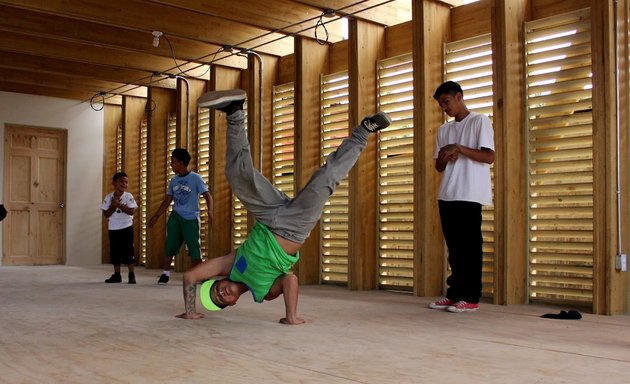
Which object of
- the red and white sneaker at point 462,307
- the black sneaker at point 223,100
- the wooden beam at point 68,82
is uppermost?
the wooden beam at point 68,82

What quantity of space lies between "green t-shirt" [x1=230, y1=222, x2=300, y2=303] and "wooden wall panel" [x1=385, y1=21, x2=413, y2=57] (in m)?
3.45

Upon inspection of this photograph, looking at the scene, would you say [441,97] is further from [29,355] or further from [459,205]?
[29,355]

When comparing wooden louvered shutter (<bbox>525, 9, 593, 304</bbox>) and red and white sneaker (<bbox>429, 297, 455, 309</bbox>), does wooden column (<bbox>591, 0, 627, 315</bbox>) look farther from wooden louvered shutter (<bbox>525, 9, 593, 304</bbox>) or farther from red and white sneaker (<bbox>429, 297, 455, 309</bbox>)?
red and white sneaker (<bbox>429, 297, 455, 309</bbox>)

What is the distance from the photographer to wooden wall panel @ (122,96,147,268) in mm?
11633

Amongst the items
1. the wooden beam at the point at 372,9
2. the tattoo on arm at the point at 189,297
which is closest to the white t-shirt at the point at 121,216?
the wooden beam at the point at 372,9

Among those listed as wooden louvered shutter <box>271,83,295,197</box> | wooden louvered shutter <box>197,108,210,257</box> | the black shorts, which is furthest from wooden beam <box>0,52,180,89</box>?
the black shorts

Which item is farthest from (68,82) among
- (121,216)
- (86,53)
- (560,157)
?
(560,157)

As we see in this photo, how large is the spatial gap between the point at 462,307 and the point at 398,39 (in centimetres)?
325

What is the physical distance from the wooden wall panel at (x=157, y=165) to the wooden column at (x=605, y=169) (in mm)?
7149

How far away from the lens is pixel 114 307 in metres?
5.28

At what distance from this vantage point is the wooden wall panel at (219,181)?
9.23 metres

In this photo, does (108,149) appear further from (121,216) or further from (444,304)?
(444,304)

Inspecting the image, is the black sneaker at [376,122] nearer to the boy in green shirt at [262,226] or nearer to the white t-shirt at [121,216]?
the boy in green shirt at [262,226]

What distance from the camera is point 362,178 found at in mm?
7062
